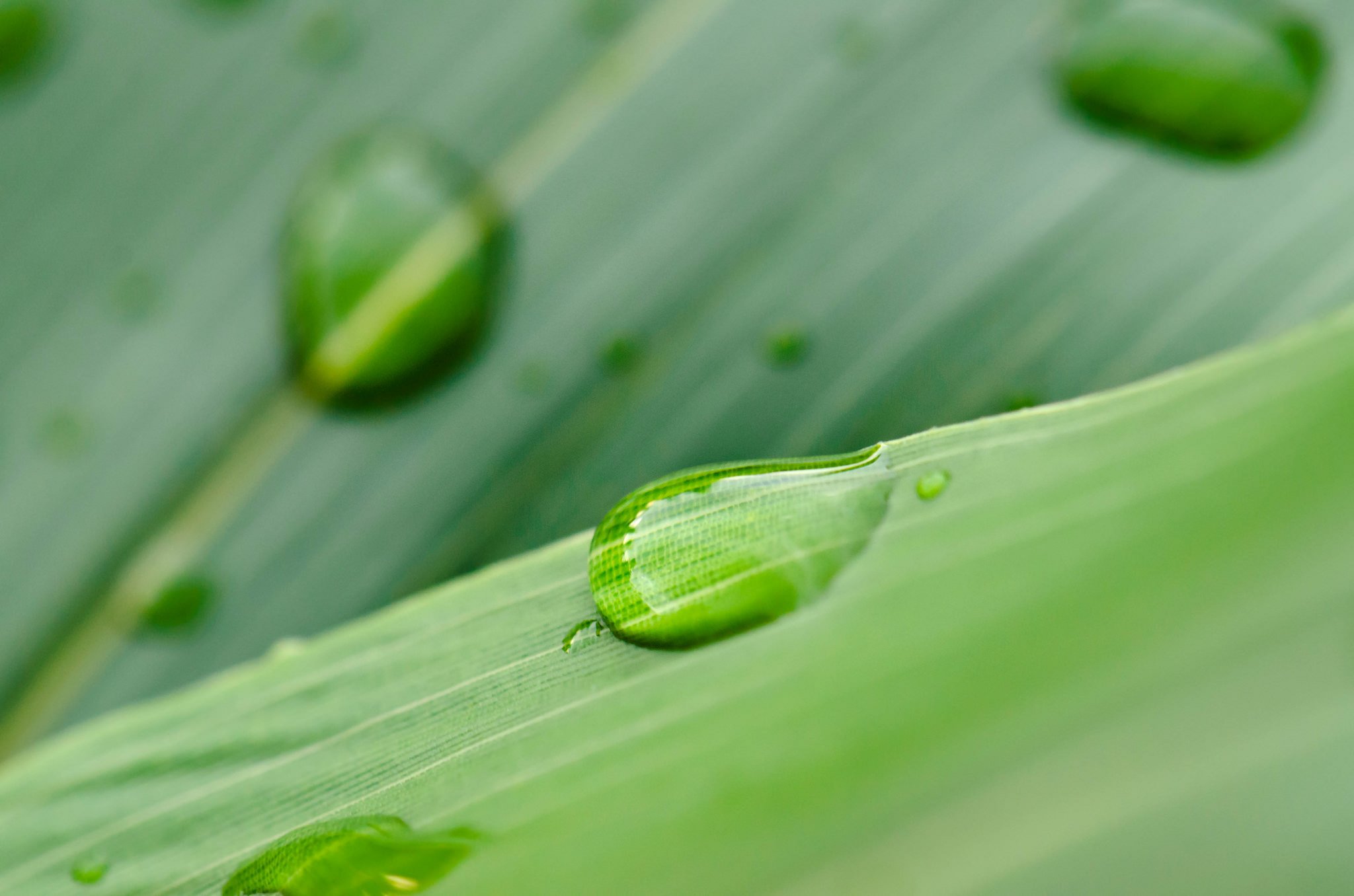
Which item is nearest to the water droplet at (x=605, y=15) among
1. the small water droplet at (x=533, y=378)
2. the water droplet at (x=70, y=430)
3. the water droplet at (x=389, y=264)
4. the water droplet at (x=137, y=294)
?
the water droplet at (x=389, y=264)

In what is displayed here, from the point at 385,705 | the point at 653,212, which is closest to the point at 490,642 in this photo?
the point at 385,705

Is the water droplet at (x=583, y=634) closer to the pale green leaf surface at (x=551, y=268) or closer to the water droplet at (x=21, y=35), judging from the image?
the pale green leaf surface at (x=551, y=268)

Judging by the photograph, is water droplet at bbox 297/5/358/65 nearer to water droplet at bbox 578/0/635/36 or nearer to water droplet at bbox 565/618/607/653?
water droplet at bbox 578/0/635/36

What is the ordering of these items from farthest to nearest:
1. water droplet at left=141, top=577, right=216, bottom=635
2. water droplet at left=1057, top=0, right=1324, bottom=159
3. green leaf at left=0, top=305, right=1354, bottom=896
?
water droplet at left=141, top=577, right=216, bottom=635
water droplet at left=1057, top=0, right=1324, bottom=159
green leaf at left=0, top=305, right=1354, bottom=896

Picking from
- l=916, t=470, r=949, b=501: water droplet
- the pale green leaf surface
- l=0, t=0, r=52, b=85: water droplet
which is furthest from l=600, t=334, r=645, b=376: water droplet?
l=0, t=0, r=52, b=85: water droplet

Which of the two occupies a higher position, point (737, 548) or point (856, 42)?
point (856, 42)

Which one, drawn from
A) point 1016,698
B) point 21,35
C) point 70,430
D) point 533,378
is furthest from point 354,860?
point 21,35

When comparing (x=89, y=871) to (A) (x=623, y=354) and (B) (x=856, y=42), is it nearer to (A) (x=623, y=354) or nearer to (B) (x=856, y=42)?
(A) (x=623, y=354)
